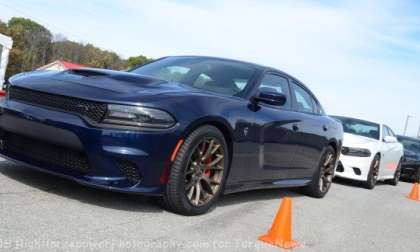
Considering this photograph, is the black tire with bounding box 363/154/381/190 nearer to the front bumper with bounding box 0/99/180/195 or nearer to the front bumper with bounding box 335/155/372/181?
the front bumper with bounding box 335/155/372/181

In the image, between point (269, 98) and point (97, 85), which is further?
point (269, 98)

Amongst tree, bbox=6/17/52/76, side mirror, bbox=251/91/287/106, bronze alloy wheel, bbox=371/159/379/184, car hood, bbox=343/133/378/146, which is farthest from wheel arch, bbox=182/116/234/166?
tree, bbox=6/17/52/76

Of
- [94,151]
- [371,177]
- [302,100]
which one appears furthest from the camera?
[371,177]

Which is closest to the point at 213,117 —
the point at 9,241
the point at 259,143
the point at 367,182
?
the point at 259,143

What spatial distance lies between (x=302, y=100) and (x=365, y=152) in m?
4.13

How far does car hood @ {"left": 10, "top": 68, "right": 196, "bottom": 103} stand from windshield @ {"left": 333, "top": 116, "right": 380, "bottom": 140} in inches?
289

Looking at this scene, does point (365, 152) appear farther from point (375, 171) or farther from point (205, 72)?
point (205, 72)

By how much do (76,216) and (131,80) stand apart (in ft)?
4.08

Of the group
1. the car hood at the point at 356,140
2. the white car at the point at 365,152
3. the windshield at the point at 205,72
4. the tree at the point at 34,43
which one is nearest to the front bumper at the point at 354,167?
the white car at the point at 365,152

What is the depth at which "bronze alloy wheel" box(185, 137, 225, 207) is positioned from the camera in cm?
453

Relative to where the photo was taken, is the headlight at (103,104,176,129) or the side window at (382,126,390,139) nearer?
the headlight at (103,104,176,129)

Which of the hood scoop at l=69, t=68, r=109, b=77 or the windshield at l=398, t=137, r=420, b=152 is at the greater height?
the hood scoop at l=69, t=68, r=109, b=77

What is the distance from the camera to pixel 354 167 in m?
10.4

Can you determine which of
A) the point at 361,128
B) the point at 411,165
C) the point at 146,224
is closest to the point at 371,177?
the point at 361,128
